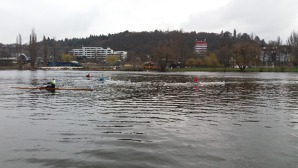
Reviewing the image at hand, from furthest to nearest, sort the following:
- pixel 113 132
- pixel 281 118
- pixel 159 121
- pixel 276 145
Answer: pixel 281 118 → pixel 159 121 → pixel 113 132 → pixel 276 145

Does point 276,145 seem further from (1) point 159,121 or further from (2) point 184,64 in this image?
(2) point 184,64

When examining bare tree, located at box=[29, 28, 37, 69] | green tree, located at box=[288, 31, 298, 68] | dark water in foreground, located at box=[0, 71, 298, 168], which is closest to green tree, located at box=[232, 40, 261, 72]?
green tree, located at box=[288, 31, 298, 68]

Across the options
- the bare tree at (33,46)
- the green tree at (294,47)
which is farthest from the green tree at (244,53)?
the bare tree at (33,46)

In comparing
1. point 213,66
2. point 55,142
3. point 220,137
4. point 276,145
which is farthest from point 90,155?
point 213,66

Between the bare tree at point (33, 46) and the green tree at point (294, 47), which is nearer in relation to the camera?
the green tree at point (294, 47)

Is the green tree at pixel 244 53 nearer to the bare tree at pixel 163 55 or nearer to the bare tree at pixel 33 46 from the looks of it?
the bare tree at pixel 163 55

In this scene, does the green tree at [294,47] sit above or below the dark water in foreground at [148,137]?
above

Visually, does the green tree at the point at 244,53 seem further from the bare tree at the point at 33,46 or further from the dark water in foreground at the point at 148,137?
the bare tree at the point at 33,46

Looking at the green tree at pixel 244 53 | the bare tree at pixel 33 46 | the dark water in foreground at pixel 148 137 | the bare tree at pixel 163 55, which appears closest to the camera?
the dark water in foreground at pixel 148 137

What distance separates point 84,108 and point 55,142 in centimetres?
1063

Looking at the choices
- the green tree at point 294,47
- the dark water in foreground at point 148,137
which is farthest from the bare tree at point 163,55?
the dark water in foreground at point 148,137

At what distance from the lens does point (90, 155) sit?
1295cm

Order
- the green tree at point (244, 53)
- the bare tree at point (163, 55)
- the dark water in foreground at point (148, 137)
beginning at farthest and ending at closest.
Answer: the bare tree at point (163, 55) < the green tree at point (244, 53) < the dark water in foreground at point (148, 137)

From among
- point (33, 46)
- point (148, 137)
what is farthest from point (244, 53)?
point (33, 46)
